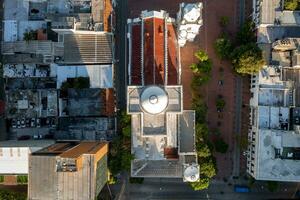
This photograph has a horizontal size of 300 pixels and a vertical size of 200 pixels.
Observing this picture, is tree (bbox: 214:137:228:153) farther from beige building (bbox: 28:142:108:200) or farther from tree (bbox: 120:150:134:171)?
beige building (bbox: 28:142:108:200)

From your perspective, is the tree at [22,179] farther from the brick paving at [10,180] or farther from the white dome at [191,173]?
the white dome at [191,173]

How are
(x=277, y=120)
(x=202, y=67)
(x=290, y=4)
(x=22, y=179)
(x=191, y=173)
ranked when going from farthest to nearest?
(x=202, y=67) → (x=277, y=120) → (x=290, y=4) → (x=22, y=179) → (x=191, y=173)

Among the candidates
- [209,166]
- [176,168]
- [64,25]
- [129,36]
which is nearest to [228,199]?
[209,166]

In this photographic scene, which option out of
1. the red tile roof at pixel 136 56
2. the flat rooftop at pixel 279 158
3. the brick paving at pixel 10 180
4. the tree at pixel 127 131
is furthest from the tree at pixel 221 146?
the brick paving at pixel 10 180

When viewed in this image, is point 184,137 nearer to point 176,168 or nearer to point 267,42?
point 176,168

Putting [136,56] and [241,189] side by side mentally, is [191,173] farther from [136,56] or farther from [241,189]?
[136,56]

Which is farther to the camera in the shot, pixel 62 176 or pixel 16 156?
pixel 16 156

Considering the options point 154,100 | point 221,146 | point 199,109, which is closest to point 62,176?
point 154,100

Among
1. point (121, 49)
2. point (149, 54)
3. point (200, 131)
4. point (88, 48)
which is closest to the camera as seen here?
point (149, 54)
